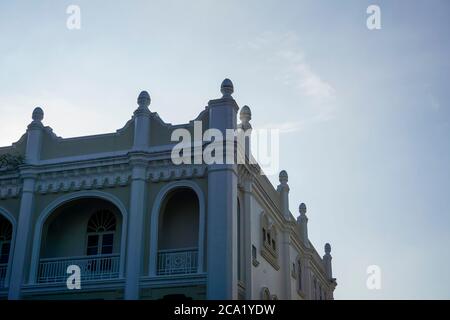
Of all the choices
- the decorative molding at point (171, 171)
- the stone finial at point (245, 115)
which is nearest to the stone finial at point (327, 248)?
the stone finial at point (245, 115)

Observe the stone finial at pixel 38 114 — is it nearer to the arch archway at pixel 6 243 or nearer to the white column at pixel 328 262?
the arch archway at pixel 6 243

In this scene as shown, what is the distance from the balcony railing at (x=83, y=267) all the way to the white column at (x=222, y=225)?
10.7 feet

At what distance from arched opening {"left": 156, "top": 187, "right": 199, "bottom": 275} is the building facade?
0.03 meters

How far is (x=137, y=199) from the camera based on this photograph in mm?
21906

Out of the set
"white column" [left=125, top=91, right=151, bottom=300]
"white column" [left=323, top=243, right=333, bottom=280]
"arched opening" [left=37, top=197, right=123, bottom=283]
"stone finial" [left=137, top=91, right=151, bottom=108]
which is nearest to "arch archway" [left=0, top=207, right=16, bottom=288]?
"arched opening" [left=37, top=197, right=123, bottom=283]

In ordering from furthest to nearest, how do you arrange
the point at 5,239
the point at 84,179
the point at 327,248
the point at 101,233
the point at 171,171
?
the point at 327,248 → the point at 5,239 → the point at 101,233 → the point at 84,179 → the point at 171,171

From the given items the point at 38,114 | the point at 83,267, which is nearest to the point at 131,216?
the point at 83,267

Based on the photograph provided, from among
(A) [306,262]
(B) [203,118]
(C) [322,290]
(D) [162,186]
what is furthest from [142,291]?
(C) [322,290]

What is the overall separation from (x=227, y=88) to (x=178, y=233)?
490cm

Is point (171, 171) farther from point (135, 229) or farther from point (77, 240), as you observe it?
point (77, 240)
